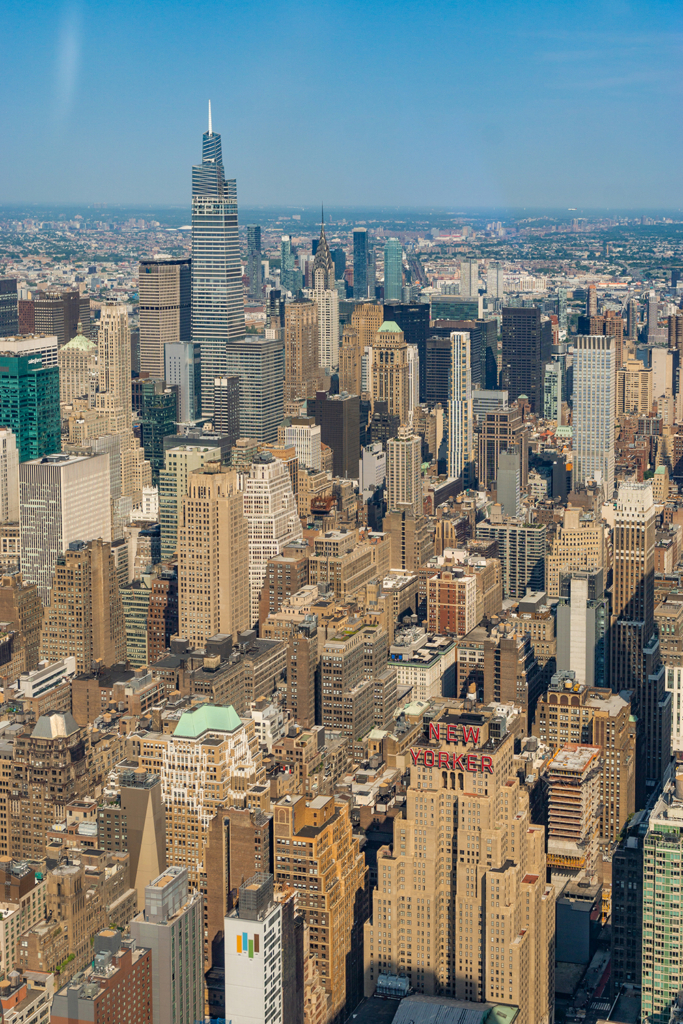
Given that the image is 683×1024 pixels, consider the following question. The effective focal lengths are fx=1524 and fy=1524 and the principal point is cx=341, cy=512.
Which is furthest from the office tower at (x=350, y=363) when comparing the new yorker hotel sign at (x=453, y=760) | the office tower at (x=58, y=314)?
the new yorker hotel sign at (x=453, y=760)

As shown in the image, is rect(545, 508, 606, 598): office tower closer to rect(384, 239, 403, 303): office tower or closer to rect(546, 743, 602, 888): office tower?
rect(546, 743, 602, 888): office tower

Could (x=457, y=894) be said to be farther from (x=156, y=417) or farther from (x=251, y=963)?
(x=156, y=417)

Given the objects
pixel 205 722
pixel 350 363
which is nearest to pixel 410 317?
pixel 350 363

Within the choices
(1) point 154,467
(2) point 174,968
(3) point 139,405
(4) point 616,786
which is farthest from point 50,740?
(3) point 139,405

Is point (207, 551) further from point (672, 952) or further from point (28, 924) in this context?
point (672, 952)

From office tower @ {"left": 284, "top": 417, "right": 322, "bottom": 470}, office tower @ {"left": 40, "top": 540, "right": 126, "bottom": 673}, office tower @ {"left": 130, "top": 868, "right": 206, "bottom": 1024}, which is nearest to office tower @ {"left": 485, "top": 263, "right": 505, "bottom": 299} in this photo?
office tower @ {"left": 284, "top": 417, "right": 322, "bottom": 470}
